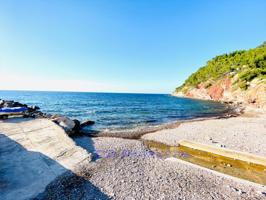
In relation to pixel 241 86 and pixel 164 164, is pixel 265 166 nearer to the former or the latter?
pixel 164 164

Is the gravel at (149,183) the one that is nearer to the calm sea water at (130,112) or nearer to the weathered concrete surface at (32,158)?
the weathered concrete surface at (32,158)

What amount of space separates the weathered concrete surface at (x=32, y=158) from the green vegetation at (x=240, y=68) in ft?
210

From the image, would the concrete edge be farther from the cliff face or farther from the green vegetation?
the green vegetation

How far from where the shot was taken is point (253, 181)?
9.16 m

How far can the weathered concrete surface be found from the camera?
7801 millimetres

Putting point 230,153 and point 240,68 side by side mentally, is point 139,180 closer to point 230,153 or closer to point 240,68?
point 230,153

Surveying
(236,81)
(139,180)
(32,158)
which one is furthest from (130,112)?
(236,81)

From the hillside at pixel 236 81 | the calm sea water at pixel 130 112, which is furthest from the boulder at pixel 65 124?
the hillside at pixel 236 81

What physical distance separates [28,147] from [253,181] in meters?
13.6

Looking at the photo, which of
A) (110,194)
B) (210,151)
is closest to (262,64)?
(210,151)

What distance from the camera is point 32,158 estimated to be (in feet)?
34.2

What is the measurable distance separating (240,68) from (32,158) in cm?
9097

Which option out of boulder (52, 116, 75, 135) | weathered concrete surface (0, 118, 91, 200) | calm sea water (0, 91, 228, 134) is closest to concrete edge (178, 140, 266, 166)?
weathered concrete surface (0, 118, 91, 200)

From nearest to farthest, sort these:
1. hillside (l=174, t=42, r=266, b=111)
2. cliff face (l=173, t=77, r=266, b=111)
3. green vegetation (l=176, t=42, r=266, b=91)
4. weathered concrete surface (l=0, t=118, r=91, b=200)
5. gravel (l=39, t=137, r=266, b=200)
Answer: gravel (l=39, t=137, r=266, b=200) → weathered concrete surface (l=0, t=118, r=91, b=200) → cliff face (l=173, t=77, r=266, b=111) → hillside (l=174, t=42, r=266, b=111) → green vegetation (l=176, t=42, r=266, b=91)
